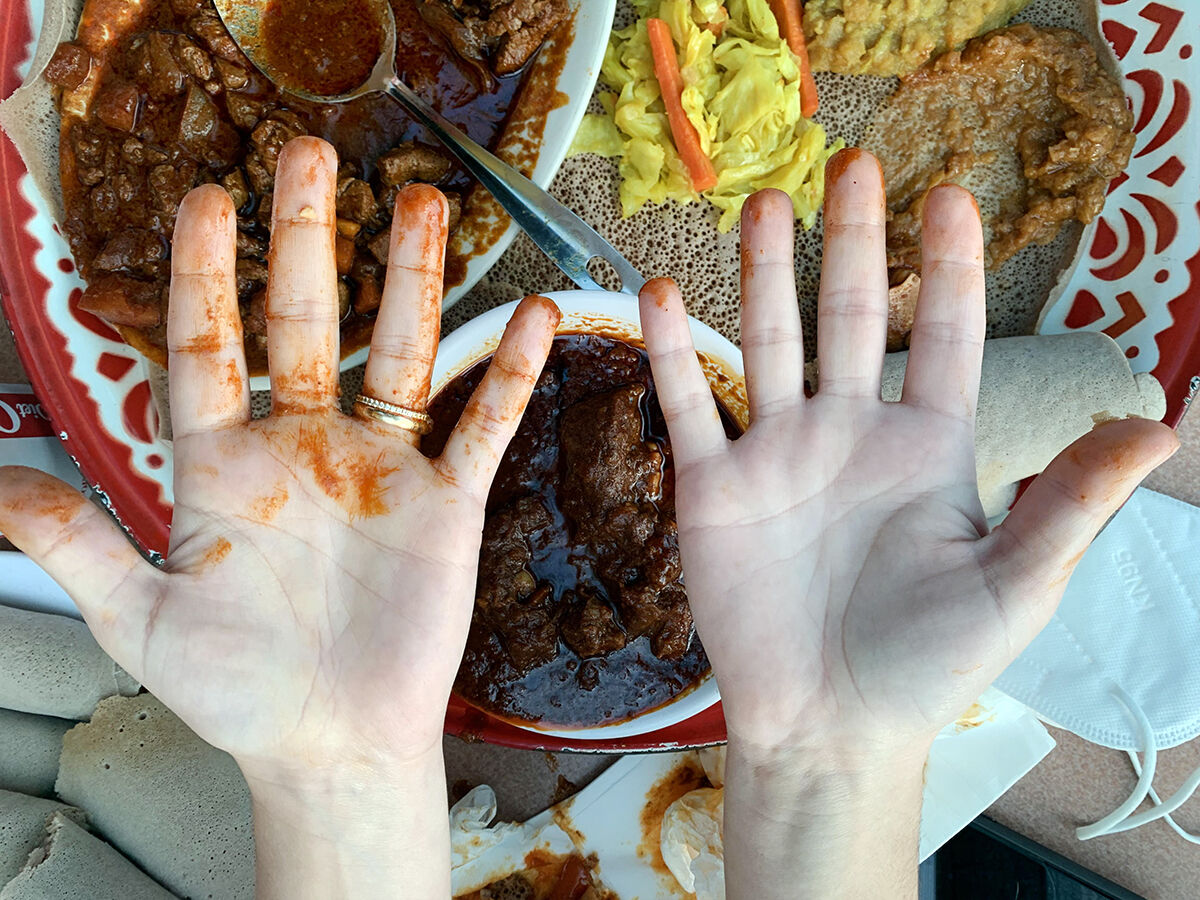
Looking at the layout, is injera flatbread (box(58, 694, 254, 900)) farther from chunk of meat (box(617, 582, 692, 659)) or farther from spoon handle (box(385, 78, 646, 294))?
spoon handle (box(385, 78, 646, 294))

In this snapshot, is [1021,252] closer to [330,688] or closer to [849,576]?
[849,576]

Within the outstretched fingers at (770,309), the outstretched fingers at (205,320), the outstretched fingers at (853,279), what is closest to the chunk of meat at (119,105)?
the outstretched fingers at (205,320)

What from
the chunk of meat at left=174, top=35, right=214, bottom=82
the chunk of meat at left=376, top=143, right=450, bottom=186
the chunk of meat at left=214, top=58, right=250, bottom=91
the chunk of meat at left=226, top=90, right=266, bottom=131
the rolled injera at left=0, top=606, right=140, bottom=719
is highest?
the chunk of meat at left=174, top=35, right=214, bottom=82

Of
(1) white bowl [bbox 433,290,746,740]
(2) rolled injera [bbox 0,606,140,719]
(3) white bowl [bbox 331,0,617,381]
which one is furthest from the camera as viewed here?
(2) rolled injera [bbox 0,606,140,719]

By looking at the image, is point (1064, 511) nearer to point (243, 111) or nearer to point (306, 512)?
point (306, 512)

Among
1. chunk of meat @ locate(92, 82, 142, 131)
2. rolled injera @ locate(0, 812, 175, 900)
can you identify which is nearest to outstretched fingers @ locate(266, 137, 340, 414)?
chunk of meat @ locate(92, 82, 142, 131)

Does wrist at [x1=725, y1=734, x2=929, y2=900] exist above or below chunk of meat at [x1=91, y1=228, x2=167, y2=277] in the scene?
below

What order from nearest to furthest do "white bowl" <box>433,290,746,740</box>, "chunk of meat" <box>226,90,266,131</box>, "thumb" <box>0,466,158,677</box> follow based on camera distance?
"thumb" <box>0,466,158,677</box> → "white bowl" <box>433,290,746,740</box> → "chunk of meat" <box>226,90,266,131</box>

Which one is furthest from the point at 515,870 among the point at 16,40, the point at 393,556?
the point at 16,40
